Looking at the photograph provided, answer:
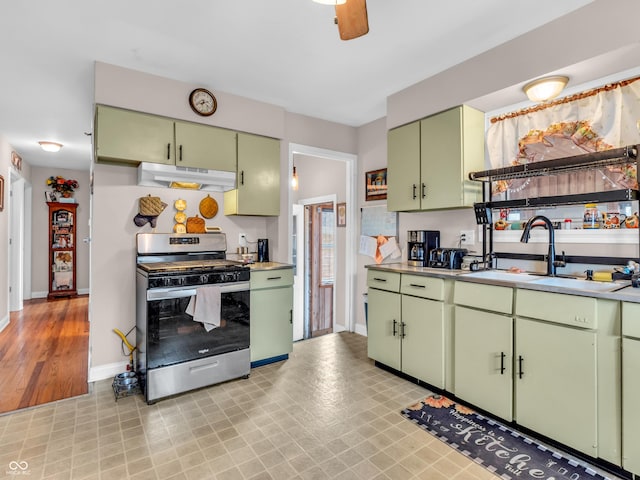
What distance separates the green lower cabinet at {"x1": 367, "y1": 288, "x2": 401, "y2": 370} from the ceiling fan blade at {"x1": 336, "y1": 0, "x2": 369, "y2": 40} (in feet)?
6.63

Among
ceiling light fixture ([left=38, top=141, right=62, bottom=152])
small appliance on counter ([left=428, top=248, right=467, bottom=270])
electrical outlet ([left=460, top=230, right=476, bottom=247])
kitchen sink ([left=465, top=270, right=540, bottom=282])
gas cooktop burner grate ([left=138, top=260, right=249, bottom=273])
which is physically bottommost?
kitchen sink ([left=465, top=270, right=540, bottom=282])

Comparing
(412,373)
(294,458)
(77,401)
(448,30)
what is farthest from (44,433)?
(448,30)

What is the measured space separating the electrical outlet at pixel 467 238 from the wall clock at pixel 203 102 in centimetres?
256

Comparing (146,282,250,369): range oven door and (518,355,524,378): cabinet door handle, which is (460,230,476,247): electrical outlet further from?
(146,282,250,369): range oven door

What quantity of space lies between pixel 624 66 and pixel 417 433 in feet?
8.58

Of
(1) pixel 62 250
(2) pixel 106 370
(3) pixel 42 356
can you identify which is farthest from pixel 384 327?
(1) pixel 62 250

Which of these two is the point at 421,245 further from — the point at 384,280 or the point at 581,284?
the point at 581,284

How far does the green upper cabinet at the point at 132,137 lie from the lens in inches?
110

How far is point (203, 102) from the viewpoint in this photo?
10.6 feet

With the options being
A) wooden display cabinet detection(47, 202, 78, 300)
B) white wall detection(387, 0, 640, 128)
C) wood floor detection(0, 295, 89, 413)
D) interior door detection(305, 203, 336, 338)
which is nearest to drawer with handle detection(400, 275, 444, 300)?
white wall detection(387, 0, 640, 128)

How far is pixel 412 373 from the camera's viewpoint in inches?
113

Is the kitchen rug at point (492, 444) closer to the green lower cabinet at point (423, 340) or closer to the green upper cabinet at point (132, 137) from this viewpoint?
the green lower cabinet at point (423, 340)

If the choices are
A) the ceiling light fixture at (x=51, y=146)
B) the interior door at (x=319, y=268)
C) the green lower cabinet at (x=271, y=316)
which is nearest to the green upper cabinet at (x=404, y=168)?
the green lower cabinet at (x=271, y=316)

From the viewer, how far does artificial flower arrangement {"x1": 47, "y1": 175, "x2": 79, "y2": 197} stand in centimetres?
679
